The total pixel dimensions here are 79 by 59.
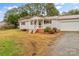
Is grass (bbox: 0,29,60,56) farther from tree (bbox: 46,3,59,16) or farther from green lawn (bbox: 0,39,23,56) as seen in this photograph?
tree (bbox: 46,3,59,16)

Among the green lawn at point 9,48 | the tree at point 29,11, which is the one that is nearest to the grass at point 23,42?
the green lawn at point 9,48

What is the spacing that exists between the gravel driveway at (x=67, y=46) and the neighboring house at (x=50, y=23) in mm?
67

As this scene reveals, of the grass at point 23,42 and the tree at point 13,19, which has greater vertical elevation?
the tree at point 13,19

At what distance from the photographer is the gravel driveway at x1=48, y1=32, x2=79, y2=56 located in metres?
2.54

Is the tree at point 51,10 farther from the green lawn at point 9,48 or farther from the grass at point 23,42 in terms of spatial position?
the green lawn at point 9,48

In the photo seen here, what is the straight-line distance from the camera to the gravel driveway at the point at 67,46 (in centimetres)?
254

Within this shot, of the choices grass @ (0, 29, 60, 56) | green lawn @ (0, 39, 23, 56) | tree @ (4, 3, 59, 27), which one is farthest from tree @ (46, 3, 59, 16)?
green lawn @ (0, 39, 23, 56)

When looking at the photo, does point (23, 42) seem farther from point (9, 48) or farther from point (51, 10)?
Result: point (51, 10)

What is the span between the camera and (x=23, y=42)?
257cm

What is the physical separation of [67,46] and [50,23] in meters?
0.27

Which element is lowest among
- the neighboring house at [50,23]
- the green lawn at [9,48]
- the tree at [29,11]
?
the green lawn at [9,48]

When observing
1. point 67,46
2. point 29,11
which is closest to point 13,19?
point 29,11

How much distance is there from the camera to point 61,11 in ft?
8.42

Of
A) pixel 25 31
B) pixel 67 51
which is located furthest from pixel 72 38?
pixel 25 31
